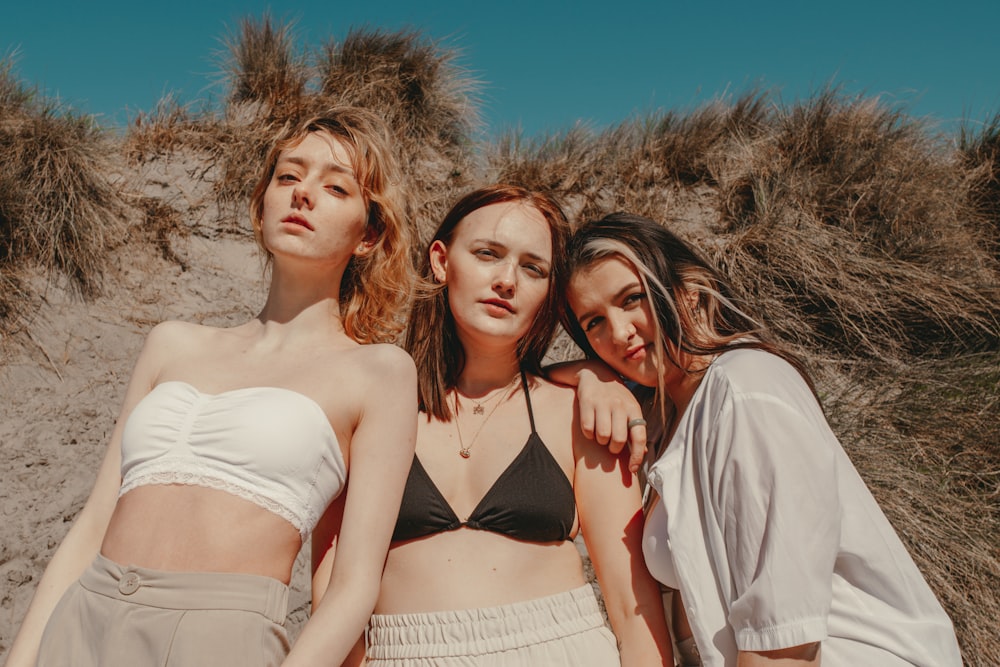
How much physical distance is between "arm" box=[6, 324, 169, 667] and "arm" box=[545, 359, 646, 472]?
4.42 ft

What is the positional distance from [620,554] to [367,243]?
130 centimetres

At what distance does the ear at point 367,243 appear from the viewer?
7.26 feet

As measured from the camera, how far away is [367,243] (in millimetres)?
2242

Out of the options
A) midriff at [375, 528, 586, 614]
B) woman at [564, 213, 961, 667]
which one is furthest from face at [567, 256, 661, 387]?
midriff at [375, 528, 586, 614]

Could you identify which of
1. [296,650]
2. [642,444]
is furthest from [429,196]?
[296,650]

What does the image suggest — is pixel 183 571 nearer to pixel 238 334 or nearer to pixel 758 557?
pixel 238 334

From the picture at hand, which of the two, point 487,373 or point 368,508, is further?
point 487,373

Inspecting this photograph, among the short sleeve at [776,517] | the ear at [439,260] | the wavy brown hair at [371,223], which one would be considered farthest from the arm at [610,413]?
the wavy brown hair at [371,223]

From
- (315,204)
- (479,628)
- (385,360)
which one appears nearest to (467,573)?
(479,628)

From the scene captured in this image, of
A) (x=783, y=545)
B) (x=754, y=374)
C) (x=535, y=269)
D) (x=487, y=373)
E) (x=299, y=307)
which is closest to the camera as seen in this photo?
(x=783, y=545)

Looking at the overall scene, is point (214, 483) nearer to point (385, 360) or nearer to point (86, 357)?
point (385, 360)

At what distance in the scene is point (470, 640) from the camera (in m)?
1.85

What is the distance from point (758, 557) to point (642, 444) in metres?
0.51

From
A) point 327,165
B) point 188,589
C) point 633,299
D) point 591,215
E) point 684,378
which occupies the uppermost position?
point 591,215
